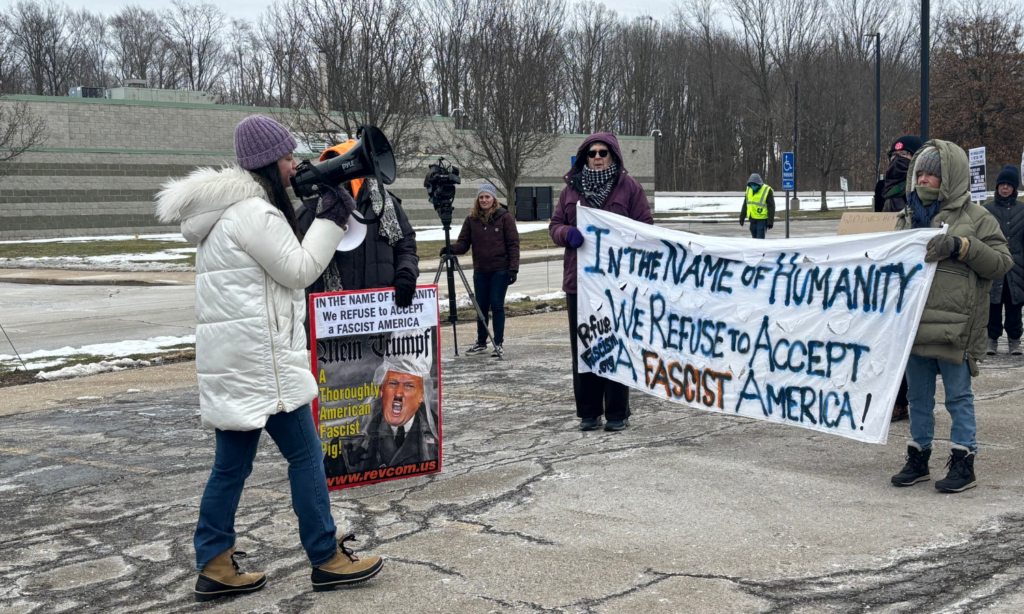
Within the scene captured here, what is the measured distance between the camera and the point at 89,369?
434 inches

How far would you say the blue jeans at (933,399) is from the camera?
5523 mm

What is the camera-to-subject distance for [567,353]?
36.3 feet

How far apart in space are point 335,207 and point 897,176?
474 cm

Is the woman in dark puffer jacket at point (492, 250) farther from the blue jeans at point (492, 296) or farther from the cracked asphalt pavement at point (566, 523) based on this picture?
the cracked asphalt pavement at point (566, 523)

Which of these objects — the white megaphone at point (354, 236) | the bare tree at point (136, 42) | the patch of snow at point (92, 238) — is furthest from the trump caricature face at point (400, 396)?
the bare tree at point (136, 42)

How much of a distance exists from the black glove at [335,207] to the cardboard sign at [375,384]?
1458mm

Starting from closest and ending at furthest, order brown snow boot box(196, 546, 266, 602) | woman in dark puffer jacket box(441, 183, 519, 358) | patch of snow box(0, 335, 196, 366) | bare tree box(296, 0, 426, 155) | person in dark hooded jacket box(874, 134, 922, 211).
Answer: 1. brown snow boot box(196, 546, 266, 602)
2. person in dark hooded jacket box(874, 134, 922, 211)
3. woman in dark puffer jacket box(441, 183, 519, 358)
4. patch of snow box(0, 335, 196, 366)
5. bare tree box(296, 0, 426, 155)

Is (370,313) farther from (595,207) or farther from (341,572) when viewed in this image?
(595,207)

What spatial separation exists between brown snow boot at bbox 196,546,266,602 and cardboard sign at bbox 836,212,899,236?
5103mm

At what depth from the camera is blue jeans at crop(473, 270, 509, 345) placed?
11.4 m

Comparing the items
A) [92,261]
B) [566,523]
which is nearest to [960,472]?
[566,523]

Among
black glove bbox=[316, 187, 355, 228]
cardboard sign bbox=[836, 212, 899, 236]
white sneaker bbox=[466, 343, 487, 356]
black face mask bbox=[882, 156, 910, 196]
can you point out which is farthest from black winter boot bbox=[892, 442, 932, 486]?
white sneaker bbox=[466, 343, 487, 356]

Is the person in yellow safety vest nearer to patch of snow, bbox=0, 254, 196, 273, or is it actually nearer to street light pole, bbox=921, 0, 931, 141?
street light pole, bbox=921, 0, 931, 141

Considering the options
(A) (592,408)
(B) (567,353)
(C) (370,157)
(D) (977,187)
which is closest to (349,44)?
(D) (977,187)
